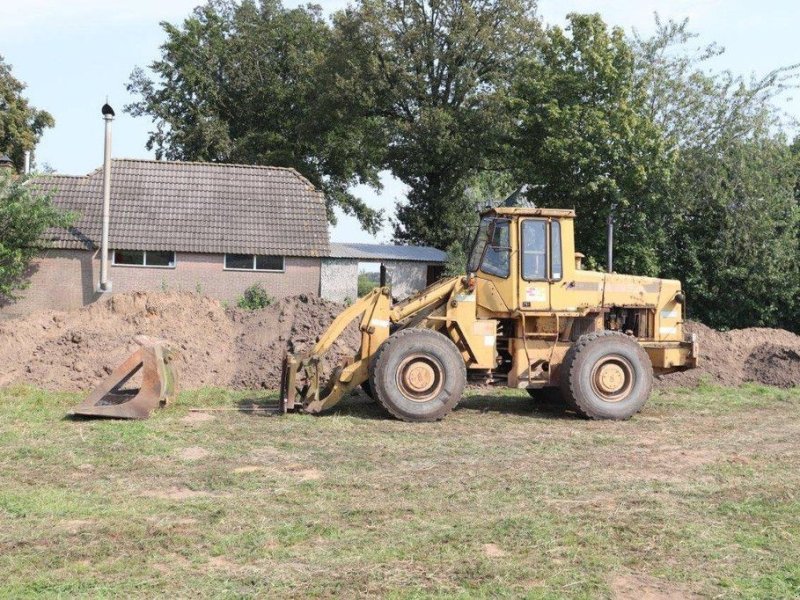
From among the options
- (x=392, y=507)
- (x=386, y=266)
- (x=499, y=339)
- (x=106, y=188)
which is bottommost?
(x=392, y=507)

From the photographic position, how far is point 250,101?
39.4 metres

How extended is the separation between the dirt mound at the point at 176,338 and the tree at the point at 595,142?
12.0 m

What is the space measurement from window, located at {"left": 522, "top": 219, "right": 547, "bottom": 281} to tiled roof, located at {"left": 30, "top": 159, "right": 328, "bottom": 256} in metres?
12.2

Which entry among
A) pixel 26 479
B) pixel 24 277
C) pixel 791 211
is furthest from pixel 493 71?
pixel 26 479

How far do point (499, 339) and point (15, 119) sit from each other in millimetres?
30828

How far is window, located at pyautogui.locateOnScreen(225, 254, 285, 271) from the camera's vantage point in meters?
23.6

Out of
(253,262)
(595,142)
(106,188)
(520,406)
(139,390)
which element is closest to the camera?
(139,390)

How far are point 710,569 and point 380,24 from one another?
2997 cm

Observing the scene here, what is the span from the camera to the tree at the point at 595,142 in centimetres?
2550

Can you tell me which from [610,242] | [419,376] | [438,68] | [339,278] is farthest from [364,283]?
[419,376]

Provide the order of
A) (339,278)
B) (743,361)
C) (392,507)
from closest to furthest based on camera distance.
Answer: (392,507) < (743,361) < (339,278)

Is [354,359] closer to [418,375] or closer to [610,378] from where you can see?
[418,375]

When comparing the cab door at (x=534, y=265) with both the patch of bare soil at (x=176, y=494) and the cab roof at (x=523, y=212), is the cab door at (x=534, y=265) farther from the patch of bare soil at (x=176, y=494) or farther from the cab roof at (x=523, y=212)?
the patch of bare soil at (x=176, y=494)

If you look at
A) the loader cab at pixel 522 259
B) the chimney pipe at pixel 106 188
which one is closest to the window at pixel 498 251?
the loader cab at pixel 522 259
